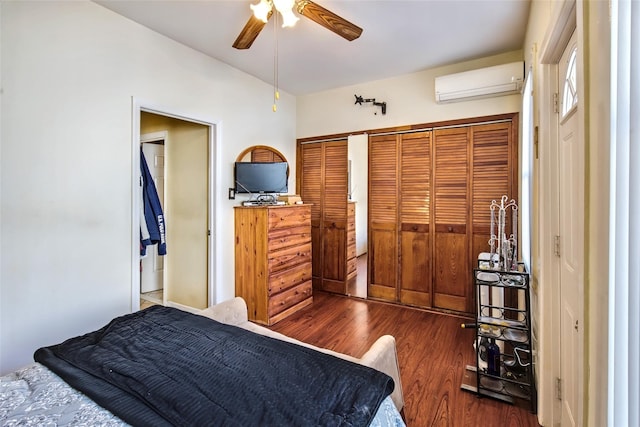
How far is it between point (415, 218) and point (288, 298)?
171cm

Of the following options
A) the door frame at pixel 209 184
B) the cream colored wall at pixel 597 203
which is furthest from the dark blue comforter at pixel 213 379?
the door frame at pixel 209 184

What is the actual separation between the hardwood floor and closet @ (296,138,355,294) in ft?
0.89

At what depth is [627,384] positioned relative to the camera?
2.15ft

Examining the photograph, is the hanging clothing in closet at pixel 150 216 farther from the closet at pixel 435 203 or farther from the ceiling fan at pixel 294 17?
the closet at pixel 435 203

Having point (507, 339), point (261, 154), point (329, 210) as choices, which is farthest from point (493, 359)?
point (261, 154)

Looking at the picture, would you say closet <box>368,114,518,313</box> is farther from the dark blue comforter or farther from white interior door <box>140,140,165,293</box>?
white interior door <box>140,140,165,293</box>

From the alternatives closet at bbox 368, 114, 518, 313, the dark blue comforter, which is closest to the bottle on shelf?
closet at bbox 368, 114, 518, 313

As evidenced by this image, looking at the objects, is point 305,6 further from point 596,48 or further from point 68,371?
point 68,371

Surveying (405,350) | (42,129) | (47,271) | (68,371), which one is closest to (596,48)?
(68,371)

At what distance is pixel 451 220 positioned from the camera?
3340 mm

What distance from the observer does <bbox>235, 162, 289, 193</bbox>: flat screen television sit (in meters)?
3.35

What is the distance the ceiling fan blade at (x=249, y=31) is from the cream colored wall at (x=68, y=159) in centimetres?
101

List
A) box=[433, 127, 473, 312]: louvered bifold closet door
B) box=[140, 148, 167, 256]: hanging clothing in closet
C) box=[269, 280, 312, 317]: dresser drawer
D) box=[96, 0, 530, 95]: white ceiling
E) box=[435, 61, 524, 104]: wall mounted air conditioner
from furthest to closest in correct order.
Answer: box=[140, 148, 167, 256]: hanging clothing in closet
box=[433, 127, 473, 312]: louvered bifold closet door
box=[269, 280, 312, 317]: dresser drawer
box=[435, 61, 524, 104]: wall mounted air conditioner
box=[96, 0, 530, 95]: white ceiling

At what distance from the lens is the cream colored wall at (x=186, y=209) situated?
3359mm
